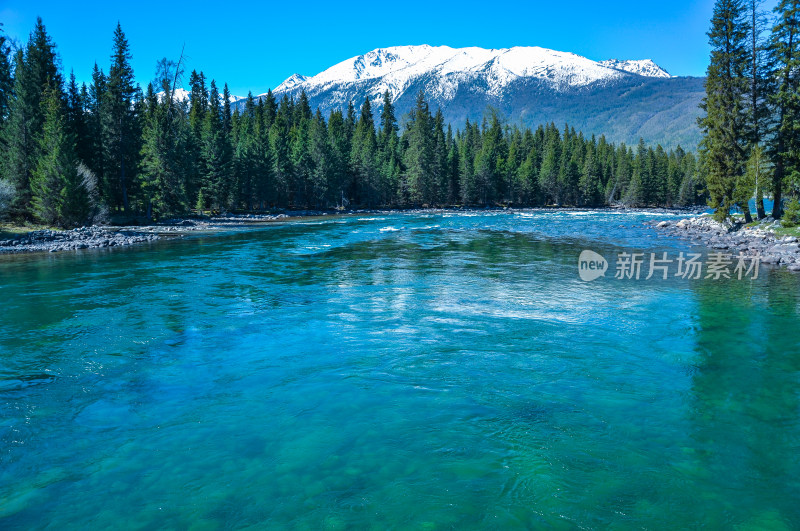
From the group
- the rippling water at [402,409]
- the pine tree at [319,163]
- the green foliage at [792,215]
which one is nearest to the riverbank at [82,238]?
the rippling water at [402,409]

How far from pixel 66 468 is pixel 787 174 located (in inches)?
1814

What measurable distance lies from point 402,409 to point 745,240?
34677 millimetres

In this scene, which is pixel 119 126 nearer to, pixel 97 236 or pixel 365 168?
pixel 97 236

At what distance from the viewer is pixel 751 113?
128ft

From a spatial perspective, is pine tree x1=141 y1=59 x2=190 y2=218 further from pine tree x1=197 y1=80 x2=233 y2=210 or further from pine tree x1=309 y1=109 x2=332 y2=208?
pine tree x1=309 y1=109 x2=332 y2=208

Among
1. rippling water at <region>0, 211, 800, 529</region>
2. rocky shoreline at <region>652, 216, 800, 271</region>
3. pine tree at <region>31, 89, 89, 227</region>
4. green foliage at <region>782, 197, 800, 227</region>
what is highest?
pine tree at <region>31, 89, 89, 227</region>

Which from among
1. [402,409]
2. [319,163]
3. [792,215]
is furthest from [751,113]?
[319,163]

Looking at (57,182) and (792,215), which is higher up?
(57,182)

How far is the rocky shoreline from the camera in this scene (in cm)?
2547

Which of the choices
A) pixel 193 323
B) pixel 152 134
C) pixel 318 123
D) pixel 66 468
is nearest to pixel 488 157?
pixel 318 123

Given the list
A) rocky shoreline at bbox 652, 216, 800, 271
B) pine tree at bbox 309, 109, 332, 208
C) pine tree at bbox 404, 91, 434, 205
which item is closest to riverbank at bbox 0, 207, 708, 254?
pine tree at bbox 309, 109, 332, 208

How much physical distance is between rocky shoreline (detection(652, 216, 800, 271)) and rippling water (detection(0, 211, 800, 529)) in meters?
9.98

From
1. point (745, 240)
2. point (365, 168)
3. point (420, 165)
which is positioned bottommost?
point (745, 240)

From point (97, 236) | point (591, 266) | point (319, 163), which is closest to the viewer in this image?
point (591, 266)
